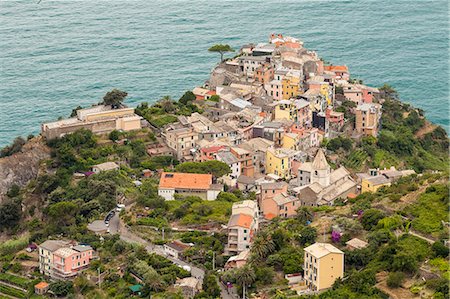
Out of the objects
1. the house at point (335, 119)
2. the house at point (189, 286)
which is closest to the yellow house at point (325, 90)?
the house at point (335, 119)

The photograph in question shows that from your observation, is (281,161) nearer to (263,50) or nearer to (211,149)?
(211,149)

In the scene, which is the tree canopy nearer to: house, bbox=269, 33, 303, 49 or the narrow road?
the narrow road

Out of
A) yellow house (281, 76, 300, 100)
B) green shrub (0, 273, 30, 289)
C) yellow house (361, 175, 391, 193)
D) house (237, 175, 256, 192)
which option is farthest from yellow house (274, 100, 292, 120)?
green shrub (0, 273, 30, 289)

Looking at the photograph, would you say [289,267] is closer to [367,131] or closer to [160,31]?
[367,131]

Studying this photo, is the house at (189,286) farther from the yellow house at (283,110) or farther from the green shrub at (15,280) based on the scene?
the yellow house at (283,110)

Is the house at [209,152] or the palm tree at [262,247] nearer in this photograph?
the palm tree at [262,247]

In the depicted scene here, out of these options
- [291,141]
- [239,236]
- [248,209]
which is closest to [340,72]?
[291,141]
